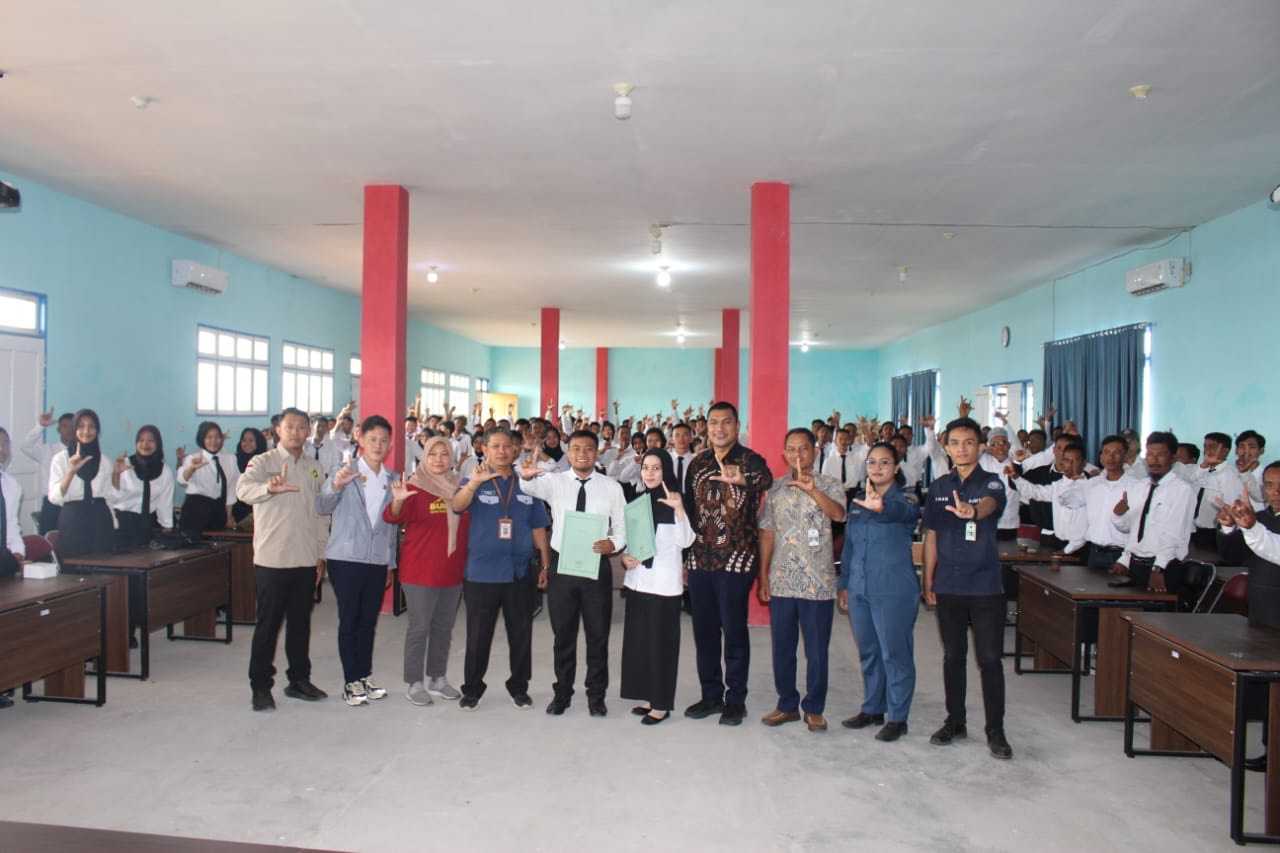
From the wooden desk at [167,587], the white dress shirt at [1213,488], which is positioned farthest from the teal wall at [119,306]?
the white dress shirt at [1213,488]

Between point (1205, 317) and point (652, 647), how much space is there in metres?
7.55

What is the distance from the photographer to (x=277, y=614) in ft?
15.5

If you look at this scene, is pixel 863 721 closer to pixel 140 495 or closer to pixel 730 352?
pixel 140 495

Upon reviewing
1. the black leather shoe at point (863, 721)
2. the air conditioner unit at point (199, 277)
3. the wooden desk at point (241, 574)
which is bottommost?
the black leather shoe at point (863, 721)

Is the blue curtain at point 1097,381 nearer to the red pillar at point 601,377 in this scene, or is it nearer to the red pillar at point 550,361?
the red pillar at point 550,361

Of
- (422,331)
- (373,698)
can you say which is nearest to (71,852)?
(373,698)

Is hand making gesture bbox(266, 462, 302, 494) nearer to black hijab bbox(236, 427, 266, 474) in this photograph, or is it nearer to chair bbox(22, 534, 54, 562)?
chair bbox(22, 534, 54, 562)

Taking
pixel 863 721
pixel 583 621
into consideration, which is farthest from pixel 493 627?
pixel 863 721

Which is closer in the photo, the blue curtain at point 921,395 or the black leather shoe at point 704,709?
the black leather shoe at point 704,709

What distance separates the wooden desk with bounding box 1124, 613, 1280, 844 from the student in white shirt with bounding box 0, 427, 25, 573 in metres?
2.27

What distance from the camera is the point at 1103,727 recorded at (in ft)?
15.7

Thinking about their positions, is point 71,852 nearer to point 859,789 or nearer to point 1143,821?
point 859,789

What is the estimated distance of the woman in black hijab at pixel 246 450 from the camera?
753 centimetres

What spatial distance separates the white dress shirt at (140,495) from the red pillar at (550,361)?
7.77 meters
